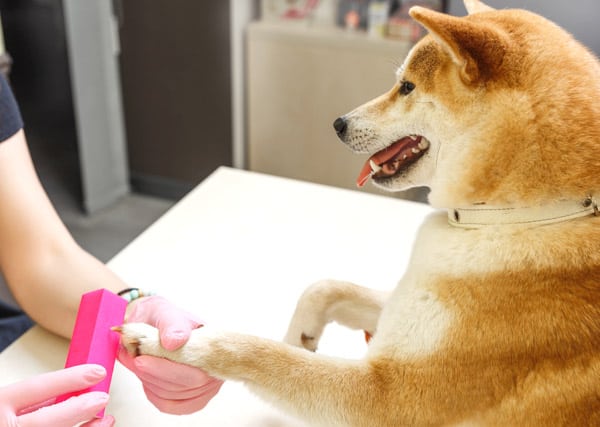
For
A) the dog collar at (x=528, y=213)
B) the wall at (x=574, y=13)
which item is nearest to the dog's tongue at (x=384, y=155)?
the dog collar at (x=528, y=213)

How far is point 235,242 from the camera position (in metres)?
1.15

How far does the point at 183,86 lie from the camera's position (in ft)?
8.93

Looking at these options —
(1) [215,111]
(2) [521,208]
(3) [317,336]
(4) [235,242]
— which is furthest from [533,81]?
(1) [215,111]

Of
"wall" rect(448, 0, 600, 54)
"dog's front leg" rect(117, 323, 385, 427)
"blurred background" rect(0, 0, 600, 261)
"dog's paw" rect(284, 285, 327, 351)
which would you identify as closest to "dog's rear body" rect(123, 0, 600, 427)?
"dog's front leg" rect(117, 323, 385, 427)

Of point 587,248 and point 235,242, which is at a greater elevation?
point 587,248

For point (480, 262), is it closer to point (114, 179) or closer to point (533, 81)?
point (533, 81)

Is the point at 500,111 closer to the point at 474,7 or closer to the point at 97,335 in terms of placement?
the point at 474,7

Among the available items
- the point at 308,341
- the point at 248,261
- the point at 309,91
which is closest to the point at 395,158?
the point at 308,341

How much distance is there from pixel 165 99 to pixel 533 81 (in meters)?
2.26

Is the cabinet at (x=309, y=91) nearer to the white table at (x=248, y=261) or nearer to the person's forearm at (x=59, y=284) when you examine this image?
the white table at (x=248, y=261)

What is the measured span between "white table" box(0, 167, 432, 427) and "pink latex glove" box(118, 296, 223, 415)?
0.05 metres

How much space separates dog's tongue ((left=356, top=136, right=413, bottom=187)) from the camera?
827mm

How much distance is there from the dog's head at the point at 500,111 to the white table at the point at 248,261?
308mm

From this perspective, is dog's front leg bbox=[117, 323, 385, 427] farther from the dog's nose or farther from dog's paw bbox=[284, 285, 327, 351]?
the dog's nose
